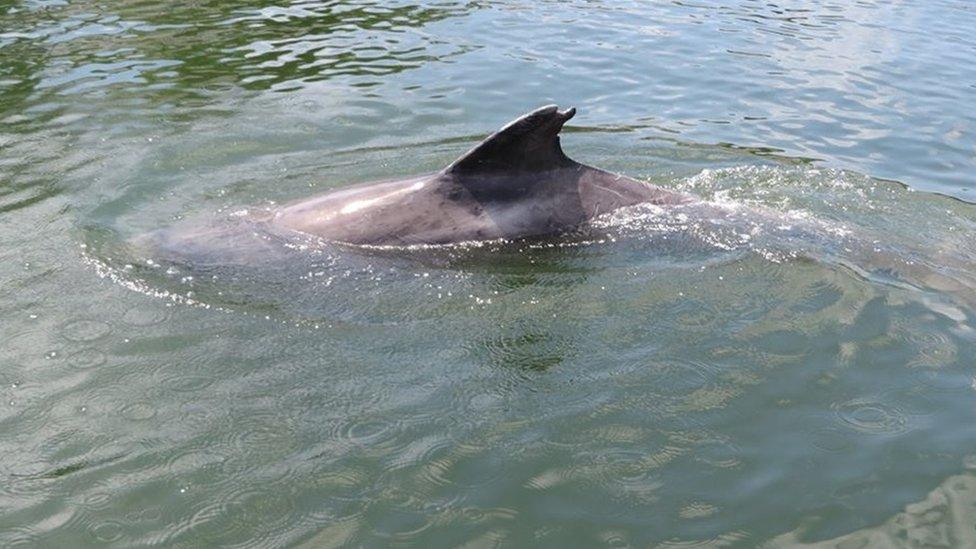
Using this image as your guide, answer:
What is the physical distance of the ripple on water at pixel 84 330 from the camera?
6.21m

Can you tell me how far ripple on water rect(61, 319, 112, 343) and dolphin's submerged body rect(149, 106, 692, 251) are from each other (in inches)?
43.7

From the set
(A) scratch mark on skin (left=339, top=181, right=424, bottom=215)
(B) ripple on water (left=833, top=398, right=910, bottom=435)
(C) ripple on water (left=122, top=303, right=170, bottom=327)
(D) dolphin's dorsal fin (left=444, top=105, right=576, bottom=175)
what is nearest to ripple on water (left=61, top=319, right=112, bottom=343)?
(C) ripple on water (left=122, top=303, right=170, bottom=327)

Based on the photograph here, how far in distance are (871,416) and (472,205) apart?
318 centimetres

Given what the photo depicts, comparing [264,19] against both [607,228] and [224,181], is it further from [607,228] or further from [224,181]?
[607,228]

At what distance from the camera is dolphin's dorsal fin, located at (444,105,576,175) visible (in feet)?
23.4

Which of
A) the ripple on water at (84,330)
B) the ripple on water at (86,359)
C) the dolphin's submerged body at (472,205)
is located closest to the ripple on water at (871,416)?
the dolphin's submerged body at (472,205)

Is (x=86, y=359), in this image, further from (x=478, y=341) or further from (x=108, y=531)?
(x=478, y=341)

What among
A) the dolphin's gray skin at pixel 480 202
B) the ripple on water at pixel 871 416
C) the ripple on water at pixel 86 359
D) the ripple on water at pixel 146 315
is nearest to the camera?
the ripple on water at pixel 871 416

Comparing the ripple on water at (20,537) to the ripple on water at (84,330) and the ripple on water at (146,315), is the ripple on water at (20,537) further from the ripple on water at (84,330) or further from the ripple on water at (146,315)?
the ripple on water at (146,315)

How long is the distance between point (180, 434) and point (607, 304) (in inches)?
115

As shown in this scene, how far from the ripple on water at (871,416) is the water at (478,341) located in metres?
0.02

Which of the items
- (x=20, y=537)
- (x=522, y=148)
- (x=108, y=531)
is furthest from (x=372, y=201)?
(x=20, y=537)

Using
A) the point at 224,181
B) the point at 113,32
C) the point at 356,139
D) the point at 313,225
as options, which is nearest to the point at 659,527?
the point at 313,225

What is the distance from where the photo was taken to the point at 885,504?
16.3 ft
